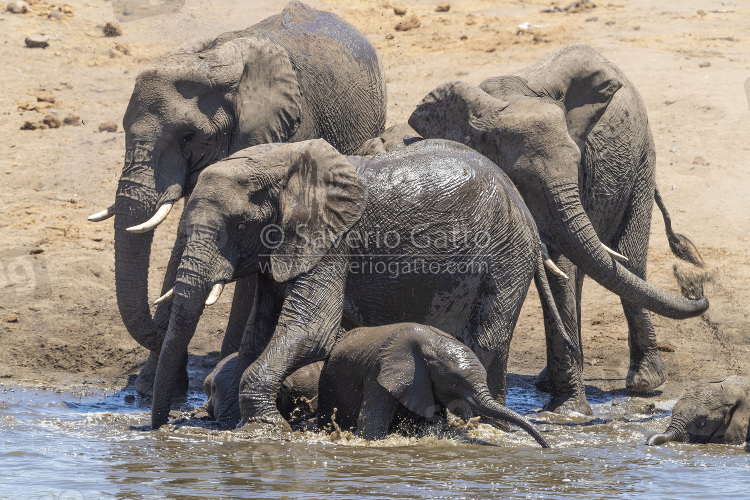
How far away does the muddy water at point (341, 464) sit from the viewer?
231 inches

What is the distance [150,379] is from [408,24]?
10362mm

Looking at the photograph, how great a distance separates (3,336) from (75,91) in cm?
589

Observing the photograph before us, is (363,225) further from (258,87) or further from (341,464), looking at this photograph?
(258,87)

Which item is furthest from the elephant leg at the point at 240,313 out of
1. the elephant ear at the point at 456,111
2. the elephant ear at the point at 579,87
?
the elephant ear at the point at 579,87

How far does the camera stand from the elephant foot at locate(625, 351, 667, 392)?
29.5 feet

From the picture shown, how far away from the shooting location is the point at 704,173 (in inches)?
498

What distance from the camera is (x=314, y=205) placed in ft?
22.3

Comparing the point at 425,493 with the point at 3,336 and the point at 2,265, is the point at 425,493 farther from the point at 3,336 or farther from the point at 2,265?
Answer: the point at 2,265

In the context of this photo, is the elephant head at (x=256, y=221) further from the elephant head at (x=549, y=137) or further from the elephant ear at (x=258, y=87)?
the elephant head at (x=549, y=137)

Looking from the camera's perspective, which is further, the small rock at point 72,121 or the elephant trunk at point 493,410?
the small rock at point 72,121

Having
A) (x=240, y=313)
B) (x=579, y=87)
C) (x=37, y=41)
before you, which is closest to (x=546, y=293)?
(x=579, y=87)

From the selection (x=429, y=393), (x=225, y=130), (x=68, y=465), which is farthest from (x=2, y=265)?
(x=429, y=393)

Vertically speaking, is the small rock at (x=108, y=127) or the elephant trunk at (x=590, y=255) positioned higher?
the small rock at (x=108, y=127)

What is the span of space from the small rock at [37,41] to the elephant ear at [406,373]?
10458 mm
